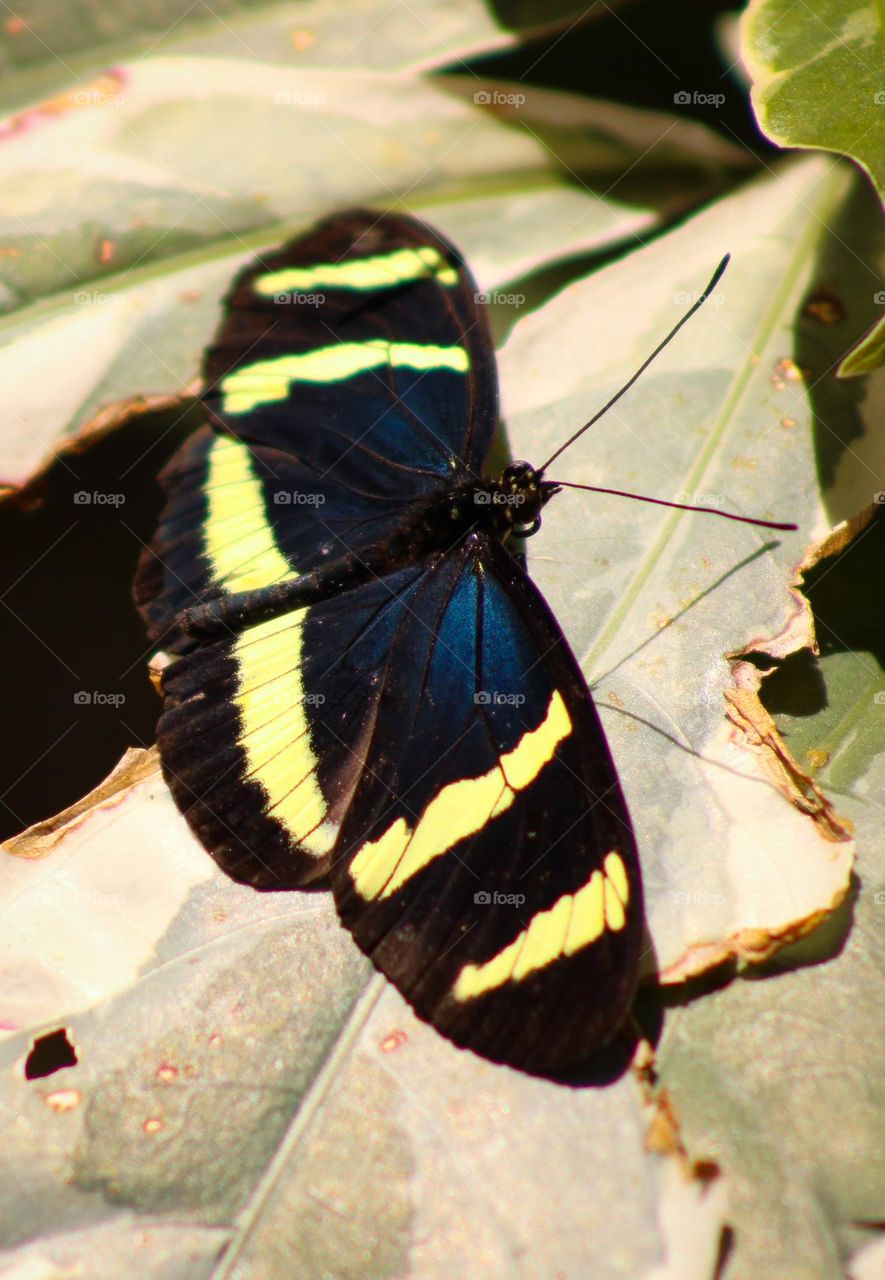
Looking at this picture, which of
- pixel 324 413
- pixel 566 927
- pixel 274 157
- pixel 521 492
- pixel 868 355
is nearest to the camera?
pixel 566 927

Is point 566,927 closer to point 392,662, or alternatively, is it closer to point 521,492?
point 392,662

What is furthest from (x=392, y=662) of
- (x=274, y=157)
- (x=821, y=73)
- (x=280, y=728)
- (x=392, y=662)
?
(x=274, y=157)

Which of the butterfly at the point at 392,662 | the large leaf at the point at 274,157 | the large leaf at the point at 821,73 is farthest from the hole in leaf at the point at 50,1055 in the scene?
the large leaf at the point at 821,73

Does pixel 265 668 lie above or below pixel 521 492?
below

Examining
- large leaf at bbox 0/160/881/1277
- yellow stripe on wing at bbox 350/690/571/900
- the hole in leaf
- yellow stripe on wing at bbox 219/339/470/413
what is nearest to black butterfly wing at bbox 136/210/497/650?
yellow stripe on wing at bbox 219/339/470/413

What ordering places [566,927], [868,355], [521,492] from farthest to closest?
[521,492], [868,355], [566,927]

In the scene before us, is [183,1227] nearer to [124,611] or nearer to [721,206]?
[124,611]
